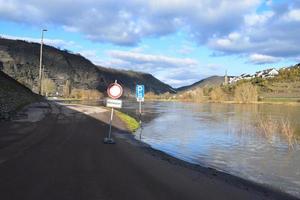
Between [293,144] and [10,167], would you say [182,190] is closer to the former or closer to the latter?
[10,167]

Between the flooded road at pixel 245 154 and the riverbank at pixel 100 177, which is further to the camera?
the flooded road at pixel 245 154

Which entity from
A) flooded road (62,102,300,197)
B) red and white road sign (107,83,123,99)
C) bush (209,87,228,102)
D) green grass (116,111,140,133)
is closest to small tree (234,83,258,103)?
bush (209,87,228,102)

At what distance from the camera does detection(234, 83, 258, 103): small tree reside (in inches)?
5851

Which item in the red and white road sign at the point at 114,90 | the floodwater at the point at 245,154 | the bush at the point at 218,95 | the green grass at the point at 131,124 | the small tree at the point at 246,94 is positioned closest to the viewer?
the floodwater at the point at 245,154

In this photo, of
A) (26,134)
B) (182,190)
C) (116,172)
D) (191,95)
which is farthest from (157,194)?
(191,95)

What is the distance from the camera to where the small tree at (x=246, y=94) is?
149 m

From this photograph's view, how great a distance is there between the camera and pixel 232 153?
2159 cm

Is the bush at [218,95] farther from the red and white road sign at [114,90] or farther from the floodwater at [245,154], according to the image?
the red and white road sign at [114,90]

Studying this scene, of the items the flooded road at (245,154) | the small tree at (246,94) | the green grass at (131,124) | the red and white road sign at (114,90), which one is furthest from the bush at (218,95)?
the red and white road sign at (114,90)

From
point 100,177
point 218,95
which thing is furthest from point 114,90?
point 218,95

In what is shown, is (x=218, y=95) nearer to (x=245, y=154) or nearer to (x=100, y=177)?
(x=245, y=154)

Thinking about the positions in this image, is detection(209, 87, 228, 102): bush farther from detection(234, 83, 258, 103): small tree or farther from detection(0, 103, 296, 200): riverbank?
detection(0, 103, 296, 200): riverbank

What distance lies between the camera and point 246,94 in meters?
150

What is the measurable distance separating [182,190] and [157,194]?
0.93 meters
